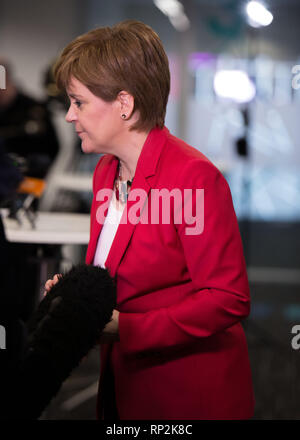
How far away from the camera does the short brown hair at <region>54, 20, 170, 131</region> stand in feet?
3.87

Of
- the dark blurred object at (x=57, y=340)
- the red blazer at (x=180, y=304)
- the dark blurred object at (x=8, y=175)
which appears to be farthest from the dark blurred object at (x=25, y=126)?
the dark blurred object at (x=57, y=340)

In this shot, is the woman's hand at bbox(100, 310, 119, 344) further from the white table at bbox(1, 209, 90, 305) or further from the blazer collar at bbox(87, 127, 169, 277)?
the white table at bbox(1, 209, 90, 305)

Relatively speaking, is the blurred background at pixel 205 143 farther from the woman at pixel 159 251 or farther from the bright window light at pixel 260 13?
the woman at pixel 159 251

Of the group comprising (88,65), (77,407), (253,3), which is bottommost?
(77,407)

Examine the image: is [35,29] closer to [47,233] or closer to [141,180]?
[47,233]

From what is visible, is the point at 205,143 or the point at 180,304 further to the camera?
the point at 205,143

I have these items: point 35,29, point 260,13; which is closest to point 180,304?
point 260,13

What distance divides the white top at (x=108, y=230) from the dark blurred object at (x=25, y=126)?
10.2ft

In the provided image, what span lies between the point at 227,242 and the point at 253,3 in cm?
65

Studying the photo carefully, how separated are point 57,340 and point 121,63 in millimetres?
588

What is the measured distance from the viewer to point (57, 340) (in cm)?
86

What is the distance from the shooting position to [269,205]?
599cm

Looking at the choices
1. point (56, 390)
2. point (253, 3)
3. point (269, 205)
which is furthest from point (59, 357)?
point (269, 205)

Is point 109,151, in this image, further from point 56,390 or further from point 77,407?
point 77,407
